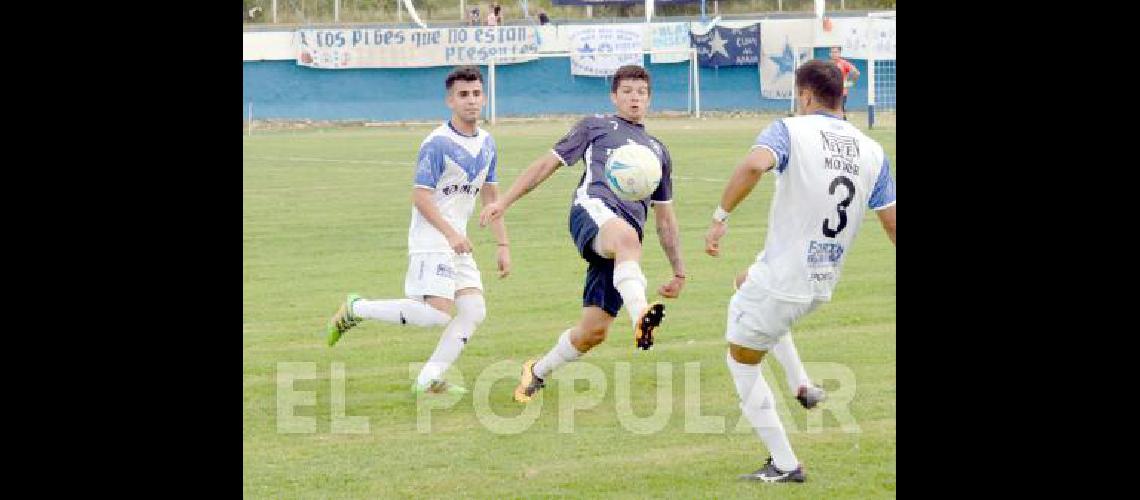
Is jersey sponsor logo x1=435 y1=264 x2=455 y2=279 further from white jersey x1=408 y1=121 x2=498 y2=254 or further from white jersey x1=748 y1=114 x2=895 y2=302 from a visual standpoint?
white jersey x1=748 y1=114 x2=895 y2=302

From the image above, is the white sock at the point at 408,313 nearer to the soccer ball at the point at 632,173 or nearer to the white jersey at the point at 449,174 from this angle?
the white jersey at the point at 449,174

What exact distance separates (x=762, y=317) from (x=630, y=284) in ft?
3.74

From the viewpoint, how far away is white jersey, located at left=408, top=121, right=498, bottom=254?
1028 centimetres

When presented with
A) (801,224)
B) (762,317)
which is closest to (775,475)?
(762,317)

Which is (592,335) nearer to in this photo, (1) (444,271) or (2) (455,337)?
(2) (455,337)

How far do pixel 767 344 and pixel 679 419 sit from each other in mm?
1529

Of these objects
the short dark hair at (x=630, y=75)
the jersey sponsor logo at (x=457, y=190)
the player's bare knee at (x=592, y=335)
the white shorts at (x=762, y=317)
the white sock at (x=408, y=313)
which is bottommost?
the player's bare knee at (x=592, y=335)

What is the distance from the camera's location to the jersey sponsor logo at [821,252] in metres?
7.98

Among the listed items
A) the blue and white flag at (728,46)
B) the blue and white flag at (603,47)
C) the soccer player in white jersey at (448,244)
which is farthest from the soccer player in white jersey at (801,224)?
the blue and white flag at (728,46)

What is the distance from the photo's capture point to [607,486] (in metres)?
7.99

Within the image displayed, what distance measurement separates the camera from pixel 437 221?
9.91 metres

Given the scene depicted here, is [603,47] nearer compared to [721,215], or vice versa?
[721,215]

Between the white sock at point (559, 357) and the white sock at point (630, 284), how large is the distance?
3.04 ft
